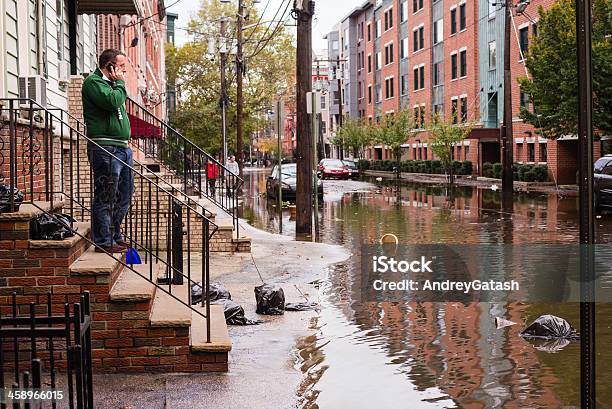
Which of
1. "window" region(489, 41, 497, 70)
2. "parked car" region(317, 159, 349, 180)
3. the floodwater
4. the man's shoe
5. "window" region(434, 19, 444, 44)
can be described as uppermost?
"window" region(434, 19, 444, 44)

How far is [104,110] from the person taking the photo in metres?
8.46

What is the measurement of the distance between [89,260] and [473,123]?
43491 millimetres

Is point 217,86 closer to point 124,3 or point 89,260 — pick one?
point 124,3

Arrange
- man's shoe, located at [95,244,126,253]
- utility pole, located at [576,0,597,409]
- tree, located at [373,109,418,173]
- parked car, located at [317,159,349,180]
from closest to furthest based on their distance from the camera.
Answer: utility pole, located at [576,0,597,409]
man's shoe, located at [95,244,126,253]
parked car, located at [317,159,349,180]
tree, located at [373,109,418,173]

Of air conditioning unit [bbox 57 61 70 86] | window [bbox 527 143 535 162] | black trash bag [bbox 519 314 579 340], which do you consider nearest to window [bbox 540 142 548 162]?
window [bbox 527 143 535 162]

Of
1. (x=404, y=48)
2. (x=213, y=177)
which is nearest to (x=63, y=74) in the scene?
(x=213, y=177)

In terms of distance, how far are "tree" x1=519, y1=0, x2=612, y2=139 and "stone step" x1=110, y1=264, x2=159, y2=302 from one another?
88.3 ft

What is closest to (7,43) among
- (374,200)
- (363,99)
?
(374,200)

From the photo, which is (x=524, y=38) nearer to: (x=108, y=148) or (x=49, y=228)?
(x=108, y=148)

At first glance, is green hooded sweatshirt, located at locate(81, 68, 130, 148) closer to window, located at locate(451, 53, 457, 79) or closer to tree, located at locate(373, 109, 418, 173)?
window, located at locate(451, 53, 457, 79)

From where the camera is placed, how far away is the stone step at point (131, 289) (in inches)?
285

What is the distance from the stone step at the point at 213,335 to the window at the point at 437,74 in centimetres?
5566

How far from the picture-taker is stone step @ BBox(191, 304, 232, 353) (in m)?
7.30

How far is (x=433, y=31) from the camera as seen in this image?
6350 cm
